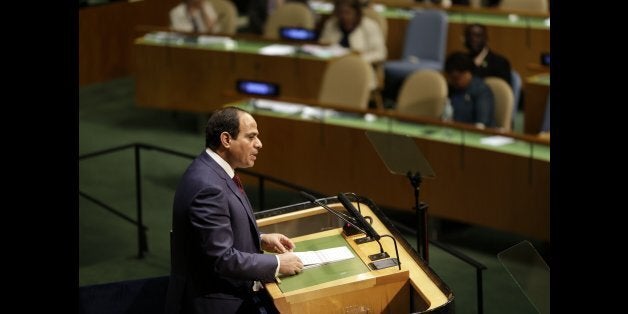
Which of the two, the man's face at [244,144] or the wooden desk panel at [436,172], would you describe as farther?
the wooden desk panel at [436,172]

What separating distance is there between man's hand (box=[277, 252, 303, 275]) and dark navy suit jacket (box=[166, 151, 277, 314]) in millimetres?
48

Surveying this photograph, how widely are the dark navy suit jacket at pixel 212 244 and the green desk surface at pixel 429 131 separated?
100 inches

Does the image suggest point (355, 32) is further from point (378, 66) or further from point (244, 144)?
point (244, 144)

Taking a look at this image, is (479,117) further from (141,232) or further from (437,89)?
(141,232)

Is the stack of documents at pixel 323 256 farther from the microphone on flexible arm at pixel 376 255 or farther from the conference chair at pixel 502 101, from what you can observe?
the conference chair at pixel 502 101

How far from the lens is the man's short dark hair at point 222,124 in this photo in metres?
4.14

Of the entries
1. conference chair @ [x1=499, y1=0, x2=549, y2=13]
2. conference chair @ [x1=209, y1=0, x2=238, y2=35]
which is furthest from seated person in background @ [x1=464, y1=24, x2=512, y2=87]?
conference chair @ [x1=209, y1=0, x2=238, y2=35]

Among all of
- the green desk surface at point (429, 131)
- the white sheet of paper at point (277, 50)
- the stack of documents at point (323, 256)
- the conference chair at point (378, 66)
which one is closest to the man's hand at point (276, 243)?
the stack of documents at point (323, 256)

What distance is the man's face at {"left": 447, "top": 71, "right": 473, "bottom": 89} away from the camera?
7.83 metres

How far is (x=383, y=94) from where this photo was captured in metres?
10.3

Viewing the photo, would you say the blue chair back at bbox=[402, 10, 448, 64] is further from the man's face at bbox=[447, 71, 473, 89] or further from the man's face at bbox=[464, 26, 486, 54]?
the man's face at bbox=[447, 71, 473, 89]
